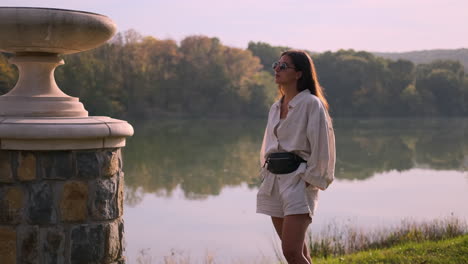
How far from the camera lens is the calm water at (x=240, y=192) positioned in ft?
27.8

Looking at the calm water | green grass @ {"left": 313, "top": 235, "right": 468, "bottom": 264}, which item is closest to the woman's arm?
green grass @ {"left": 313, "top": 235, "right": 468, "bottom": 264}

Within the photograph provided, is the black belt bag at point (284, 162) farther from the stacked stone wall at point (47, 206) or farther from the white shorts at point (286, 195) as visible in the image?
the stacked stone wall at point (47, 206)

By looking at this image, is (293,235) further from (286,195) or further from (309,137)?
(309,137)

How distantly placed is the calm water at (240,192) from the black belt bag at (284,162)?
13.4ft

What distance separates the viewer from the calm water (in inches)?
333

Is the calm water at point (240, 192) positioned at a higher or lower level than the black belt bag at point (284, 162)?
lower

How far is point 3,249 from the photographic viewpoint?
8.10ft

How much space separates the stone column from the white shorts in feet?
2.42

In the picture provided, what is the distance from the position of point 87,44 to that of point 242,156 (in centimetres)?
1926

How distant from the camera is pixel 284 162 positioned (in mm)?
2719

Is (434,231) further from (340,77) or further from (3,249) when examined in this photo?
(340,77)

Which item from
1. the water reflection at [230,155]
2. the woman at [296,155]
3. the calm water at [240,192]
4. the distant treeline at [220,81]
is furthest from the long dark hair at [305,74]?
the distant treeline at [220,81]

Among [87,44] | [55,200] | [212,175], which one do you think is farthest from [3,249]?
[212,175]

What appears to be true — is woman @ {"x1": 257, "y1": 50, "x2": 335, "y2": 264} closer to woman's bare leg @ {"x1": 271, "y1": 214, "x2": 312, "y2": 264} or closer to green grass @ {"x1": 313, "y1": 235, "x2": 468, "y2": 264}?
woman's bare leg @ {"x1": 271, "y1": 214, "x2": 312, "y2": 264}
